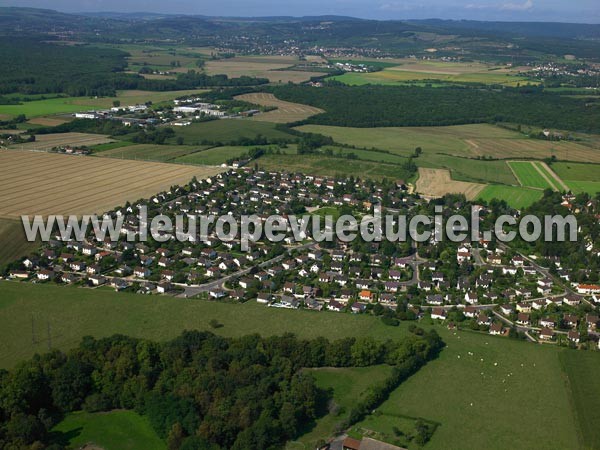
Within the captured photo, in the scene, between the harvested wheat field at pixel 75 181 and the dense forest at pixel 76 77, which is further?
the dense forest at pixel 76 77

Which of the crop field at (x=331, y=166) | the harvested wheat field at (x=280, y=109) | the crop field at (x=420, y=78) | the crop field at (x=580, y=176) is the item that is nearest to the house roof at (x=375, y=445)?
the crop field at (x=331, y=166)

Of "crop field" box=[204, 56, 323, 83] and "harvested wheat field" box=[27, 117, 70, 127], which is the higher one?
"crop field" box=[204, 56, 323, 83]

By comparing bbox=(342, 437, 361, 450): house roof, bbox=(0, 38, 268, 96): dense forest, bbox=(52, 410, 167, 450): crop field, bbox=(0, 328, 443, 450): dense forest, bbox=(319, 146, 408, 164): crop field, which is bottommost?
bbox=(52, 410, 167, 450): crop field

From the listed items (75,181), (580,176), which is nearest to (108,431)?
(75,181)

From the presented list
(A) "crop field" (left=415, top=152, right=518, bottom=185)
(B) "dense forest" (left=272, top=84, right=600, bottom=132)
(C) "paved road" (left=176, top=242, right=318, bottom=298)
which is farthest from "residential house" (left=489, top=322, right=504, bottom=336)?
(B) "dense forest" (left=272, top=84, right=600, bottom=132)

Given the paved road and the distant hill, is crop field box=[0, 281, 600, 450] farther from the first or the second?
the distant hill

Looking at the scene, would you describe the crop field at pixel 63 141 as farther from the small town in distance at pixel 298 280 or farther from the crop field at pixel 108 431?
the crop field at pixel 108 431
